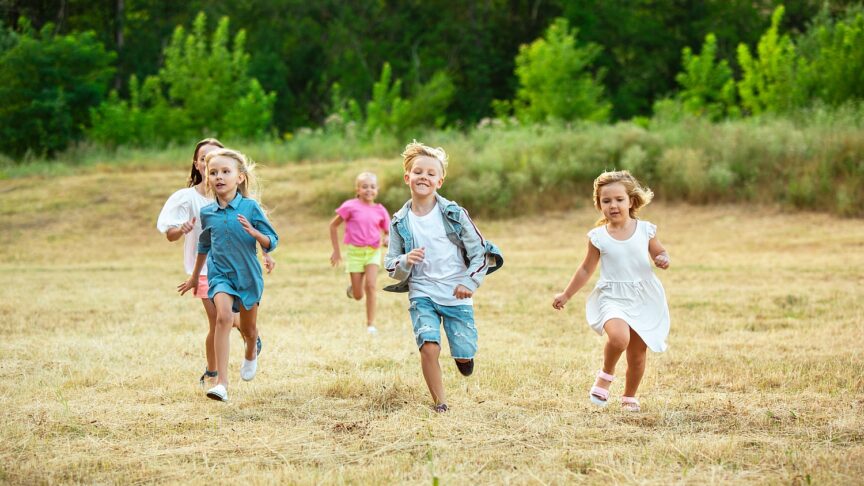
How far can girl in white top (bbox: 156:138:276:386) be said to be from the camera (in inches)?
304

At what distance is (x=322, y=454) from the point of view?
18.0 feet

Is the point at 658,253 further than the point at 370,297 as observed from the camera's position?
No

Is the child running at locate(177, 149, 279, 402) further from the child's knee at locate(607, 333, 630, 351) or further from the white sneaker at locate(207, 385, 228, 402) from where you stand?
the child's knee at locate(607, 333, 630, 351)

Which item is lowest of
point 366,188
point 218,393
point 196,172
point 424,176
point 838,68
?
point 218,393

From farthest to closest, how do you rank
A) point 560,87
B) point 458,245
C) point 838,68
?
point 560,87 < point 838,68 < point 458,245

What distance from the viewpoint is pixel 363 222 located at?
11.5m

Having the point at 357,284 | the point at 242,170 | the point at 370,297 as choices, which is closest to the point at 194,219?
the point at 242,170

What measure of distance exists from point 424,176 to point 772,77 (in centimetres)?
2927

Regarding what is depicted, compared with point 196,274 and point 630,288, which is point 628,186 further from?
point 196,274

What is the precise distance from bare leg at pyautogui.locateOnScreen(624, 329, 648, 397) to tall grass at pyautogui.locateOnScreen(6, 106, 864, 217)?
16784mm

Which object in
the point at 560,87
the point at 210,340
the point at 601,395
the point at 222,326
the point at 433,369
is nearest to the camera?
the point at 433,369

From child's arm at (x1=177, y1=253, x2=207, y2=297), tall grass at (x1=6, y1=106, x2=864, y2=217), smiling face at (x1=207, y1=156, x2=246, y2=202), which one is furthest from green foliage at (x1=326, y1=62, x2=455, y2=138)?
smiling face at (x1=207, y1=156, x2=246, y2=202)

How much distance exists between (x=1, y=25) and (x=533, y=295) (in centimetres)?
3120

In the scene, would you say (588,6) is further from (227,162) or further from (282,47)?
(227,162)
